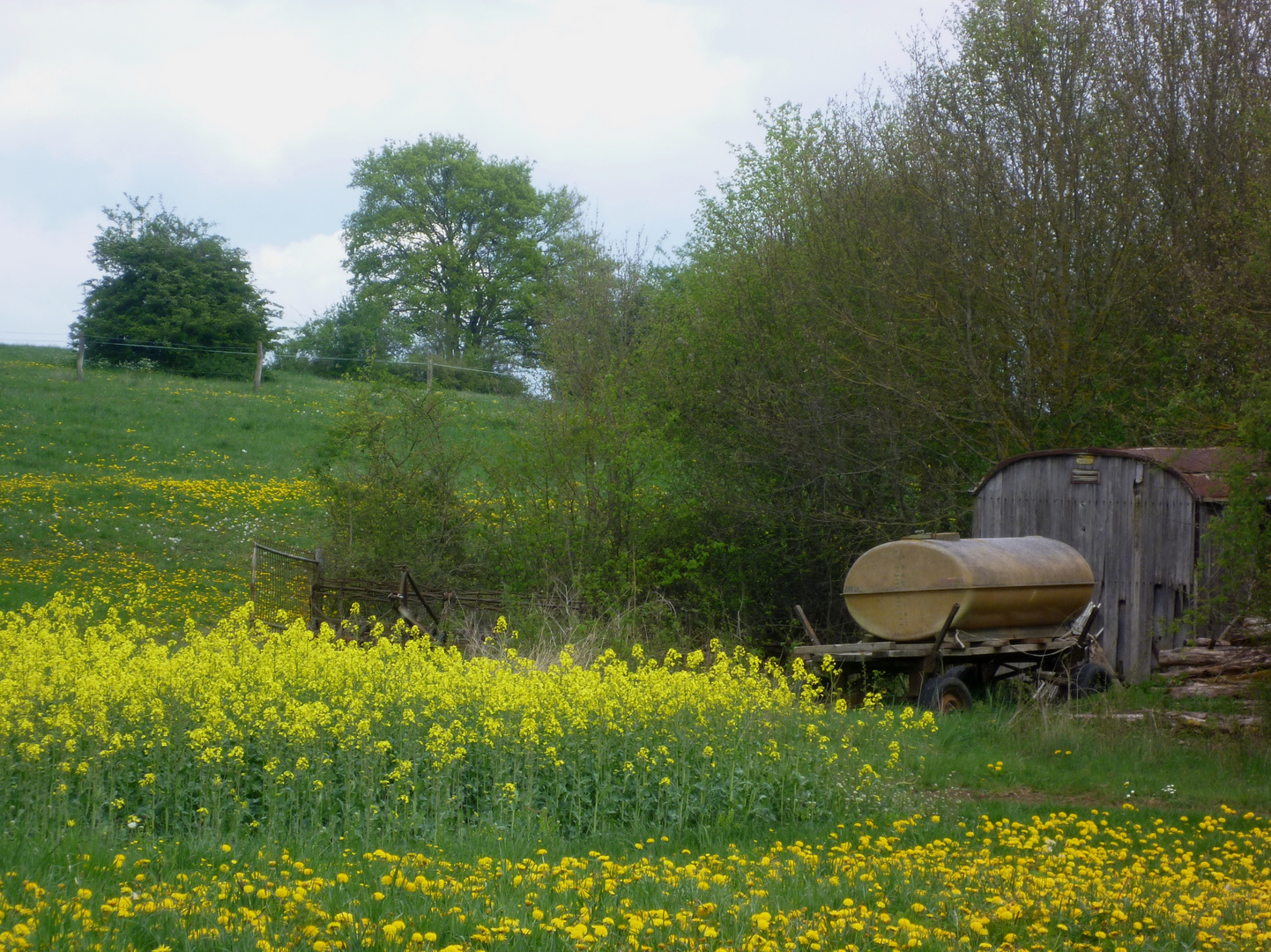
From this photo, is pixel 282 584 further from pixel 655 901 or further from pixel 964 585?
pixel 655 901

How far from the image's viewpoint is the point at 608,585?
1648 centimetres

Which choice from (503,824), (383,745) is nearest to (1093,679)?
(503,824)

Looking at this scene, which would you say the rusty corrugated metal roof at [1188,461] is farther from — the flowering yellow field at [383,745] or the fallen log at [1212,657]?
the flowering yellow field at [383,745]

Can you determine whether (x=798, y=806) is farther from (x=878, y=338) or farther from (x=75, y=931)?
(x=878, y=338)

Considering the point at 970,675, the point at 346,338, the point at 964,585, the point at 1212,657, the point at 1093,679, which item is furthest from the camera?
the point at 346,338

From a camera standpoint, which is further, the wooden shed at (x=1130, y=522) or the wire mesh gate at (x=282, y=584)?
the wire mesh gate at (x=282, y=584)

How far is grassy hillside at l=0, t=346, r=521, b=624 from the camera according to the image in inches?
729

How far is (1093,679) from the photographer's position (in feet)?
41.8

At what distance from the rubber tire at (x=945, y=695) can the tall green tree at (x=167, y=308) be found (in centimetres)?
3041

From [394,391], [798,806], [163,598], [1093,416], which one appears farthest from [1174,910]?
[163,598]

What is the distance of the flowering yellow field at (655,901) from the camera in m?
3.87

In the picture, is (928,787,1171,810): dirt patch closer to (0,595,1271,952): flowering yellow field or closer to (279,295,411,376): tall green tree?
(0,595,1271,952): flowering yellow field

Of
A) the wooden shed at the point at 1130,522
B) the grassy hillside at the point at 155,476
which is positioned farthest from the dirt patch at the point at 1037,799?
the grassy hillside at the point at 155,476

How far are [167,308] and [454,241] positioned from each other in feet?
49.2
